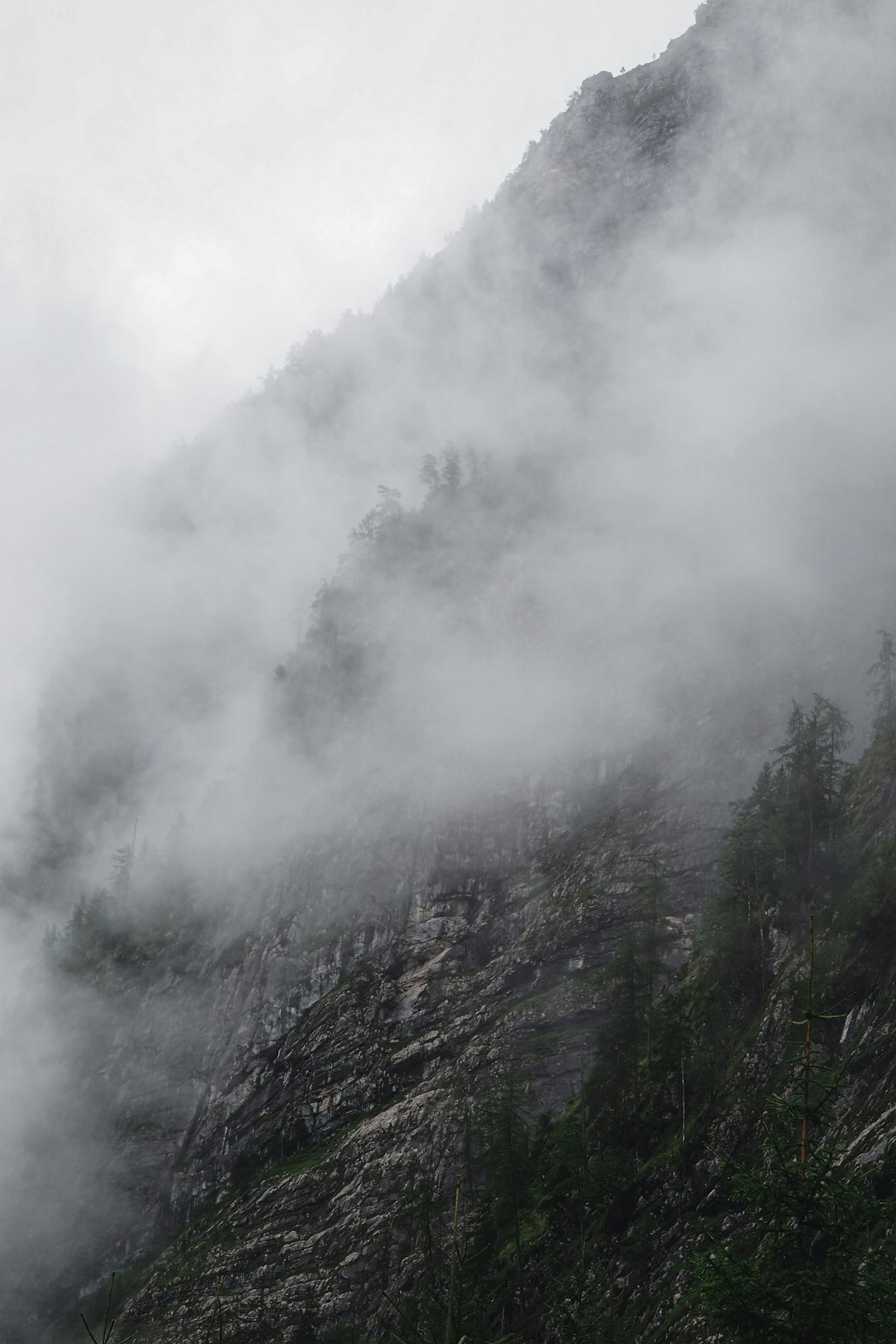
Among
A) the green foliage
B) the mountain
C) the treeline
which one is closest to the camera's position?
the green foliage

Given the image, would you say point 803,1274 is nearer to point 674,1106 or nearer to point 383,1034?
point 674,1106

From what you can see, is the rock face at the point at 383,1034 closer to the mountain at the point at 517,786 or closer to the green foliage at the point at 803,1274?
the mountain at the point at 517,786

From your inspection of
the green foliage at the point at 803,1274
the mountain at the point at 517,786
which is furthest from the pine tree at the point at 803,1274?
the mountain at the point at 517,786

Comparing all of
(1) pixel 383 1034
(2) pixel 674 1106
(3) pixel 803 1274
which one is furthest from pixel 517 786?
(3) pixel 803 1274

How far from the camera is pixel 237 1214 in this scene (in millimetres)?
68375

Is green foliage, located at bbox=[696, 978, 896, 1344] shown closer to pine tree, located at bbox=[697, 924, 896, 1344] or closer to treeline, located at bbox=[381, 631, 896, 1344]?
pine tree, located at bbox=[697, 924, 896, 1344]

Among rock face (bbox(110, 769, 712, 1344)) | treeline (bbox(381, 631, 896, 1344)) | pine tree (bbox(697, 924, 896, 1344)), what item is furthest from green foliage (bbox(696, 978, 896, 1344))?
rock face (bbox(110, 769, 712, 1344))

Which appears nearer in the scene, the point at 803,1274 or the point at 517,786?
the point at 803,1274

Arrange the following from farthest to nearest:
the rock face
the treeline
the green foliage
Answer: the rock face
the treeline
the green foliage

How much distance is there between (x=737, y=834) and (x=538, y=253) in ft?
434

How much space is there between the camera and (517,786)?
8762 cm

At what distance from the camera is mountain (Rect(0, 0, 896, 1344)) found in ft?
153

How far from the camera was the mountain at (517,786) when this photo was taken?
153 ft

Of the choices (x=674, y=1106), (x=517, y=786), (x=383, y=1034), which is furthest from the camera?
(x=517, y=786)
